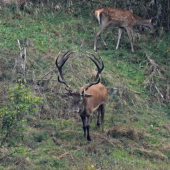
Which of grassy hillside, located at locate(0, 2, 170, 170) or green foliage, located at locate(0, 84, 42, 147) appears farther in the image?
grassy hillside, located at locate(0, 2, 170, 170)

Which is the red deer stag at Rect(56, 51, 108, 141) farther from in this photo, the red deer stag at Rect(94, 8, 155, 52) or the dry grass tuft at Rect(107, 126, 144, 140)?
the red deer stag at Rect(94, 8, 155, 52)

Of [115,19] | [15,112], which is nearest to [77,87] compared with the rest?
[115,19]

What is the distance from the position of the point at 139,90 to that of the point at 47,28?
15.6 ft

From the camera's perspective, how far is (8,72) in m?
11.1

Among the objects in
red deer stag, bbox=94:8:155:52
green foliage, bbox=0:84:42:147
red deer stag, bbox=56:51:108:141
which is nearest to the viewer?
green foliage, bbox=0:84:42:147

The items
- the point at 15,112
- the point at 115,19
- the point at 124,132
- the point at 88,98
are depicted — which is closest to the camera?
the point at 15,112

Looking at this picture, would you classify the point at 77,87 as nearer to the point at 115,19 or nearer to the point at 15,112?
the point at 115,19

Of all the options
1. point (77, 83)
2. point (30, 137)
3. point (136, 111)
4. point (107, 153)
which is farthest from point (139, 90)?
point (30, 137)

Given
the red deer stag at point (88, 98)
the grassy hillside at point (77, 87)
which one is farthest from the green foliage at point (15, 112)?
the red deer stag at point (88, 98)

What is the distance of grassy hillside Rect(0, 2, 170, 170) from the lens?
8211mm

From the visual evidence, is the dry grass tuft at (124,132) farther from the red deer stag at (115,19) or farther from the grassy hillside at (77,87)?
the red deer stag at (115,19)

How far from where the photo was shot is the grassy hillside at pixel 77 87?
8.21 metres

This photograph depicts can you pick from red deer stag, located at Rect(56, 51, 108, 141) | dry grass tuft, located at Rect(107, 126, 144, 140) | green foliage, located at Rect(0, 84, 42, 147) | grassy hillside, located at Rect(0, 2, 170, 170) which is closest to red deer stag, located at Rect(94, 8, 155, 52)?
grassy hillside, located at Rect(0, 2, 170, 170)

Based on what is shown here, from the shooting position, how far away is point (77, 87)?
11453mm
